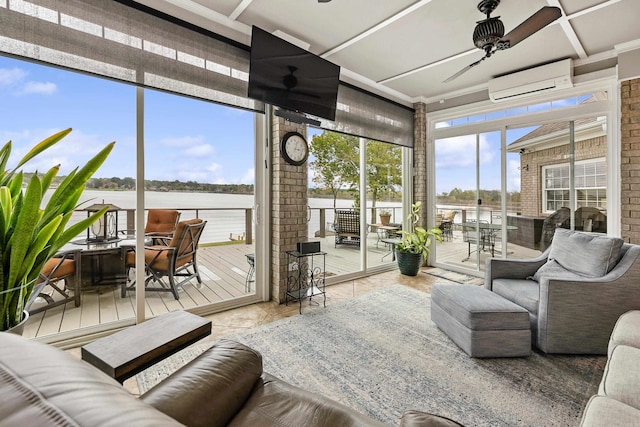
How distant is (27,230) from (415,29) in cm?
333

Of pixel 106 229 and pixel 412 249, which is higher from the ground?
pixel 106 229

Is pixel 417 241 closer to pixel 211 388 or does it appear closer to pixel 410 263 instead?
pixel 410 263

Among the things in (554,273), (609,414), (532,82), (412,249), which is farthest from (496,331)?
(532,82)

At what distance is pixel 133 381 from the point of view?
1958 millimetres

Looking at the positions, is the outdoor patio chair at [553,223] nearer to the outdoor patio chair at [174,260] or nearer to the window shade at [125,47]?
the window shade at [125,47]

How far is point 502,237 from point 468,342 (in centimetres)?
273

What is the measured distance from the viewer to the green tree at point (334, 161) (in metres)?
4.05

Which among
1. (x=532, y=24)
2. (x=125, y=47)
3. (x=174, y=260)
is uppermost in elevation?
(x=532, y=24)

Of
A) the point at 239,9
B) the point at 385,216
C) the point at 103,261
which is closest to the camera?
the point at 239,9

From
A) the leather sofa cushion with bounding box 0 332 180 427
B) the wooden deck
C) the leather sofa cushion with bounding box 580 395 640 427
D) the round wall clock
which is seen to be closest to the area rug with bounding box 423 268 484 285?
the wooden deck

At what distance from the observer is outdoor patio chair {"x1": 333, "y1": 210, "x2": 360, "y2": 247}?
4598mm

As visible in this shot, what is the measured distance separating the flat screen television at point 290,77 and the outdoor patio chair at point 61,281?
210 centimetres

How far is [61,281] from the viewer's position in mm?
2580

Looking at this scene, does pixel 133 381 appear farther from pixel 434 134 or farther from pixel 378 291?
pixel 434 134
